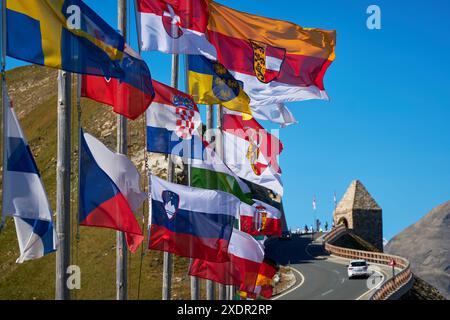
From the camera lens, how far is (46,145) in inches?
3280

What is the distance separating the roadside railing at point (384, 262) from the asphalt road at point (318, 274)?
0.85 m

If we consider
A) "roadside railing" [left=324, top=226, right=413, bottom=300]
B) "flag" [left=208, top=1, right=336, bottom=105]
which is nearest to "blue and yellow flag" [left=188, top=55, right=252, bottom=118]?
"flag" [left=208, top=1, right=336, bottom=105]

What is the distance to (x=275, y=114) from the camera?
29438 mm

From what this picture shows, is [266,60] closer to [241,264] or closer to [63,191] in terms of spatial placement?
[241,264]

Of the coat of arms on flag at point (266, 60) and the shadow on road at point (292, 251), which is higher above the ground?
the coat of arms on flag at point (266, 60)

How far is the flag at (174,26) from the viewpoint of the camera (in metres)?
21.2

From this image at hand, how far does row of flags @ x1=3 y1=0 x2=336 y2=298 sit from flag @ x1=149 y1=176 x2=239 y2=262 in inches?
1.1

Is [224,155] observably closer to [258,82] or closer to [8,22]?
[258,82]

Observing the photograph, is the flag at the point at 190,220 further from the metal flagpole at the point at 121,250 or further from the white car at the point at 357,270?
the white car at the point at 357,270

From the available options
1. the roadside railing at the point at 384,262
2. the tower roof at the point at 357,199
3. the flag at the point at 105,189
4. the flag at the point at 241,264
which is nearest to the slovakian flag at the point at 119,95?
the flag at the point at 105,189

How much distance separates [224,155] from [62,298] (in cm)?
1417

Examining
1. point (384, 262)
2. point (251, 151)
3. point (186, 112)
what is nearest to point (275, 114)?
point (251, 151)

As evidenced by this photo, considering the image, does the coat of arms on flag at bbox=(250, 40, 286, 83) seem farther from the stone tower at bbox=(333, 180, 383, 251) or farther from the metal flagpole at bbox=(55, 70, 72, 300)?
the stone tower at bbox=(333, 180, 383, 251)
